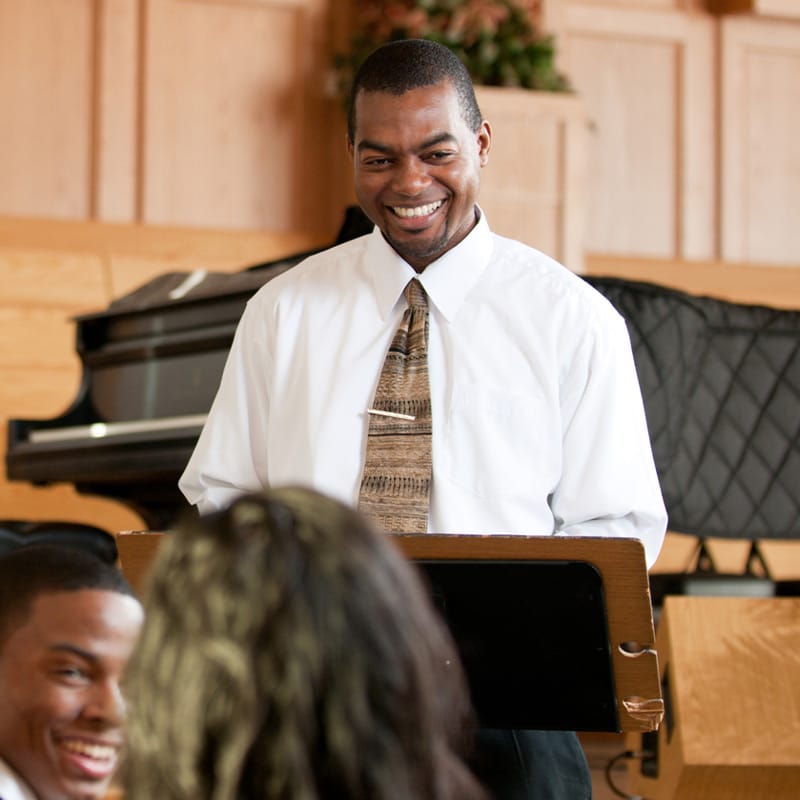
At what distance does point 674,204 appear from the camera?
6.34 meters

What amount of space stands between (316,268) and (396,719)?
1.38 m

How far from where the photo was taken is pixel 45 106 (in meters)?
5.72

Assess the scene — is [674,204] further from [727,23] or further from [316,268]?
[316,268]

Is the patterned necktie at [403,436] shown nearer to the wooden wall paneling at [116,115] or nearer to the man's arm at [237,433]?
the man's arm at [237,433]

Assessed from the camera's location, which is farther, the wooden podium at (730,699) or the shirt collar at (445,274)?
the wooden podium at (730,699)

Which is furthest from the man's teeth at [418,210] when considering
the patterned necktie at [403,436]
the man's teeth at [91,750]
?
the man's teeth at [91,750]

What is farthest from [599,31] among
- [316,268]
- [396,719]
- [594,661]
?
[396,719]

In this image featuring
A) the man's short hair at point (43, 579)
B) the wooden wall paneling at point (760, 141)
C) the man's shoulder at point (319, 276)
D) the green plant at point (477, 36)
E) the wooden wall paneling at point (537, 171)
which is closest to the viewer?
the man's short hair at point (43, 579)

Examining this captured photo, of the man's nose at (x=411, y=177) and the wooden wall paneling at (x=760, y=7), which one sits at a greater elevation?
the wooden wall paneling at (x=760, y=7)

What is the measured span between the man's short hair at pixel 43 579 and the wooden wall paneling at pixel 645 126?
4550 millimetres

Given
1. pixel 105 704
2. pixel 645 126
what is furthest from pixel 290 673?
pixel 645 126

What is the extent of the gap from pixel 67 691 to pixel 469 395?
2.02 feet

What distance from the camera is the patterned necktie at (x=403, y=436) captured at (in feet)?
6.23

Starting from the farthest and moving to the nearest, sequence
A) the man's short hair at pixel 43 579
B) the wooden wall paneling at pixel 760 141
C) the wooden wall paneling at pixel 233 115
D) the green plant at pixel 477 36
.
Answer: the wooden wall paneling at pixel 760 141 < the wooden wall paneling at pixel 233 115 < the green plant at pixel 477 36 < the man's short hair at pixel 43 579
